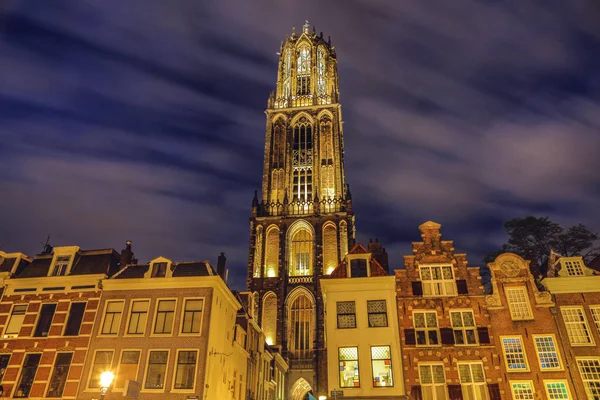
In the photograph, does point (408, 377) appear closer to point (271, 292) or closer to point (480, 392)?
point (480, 392)

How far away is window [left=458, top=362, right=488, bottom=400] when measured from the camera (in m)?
22.5

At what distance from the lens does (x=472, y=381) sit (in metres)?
22.8

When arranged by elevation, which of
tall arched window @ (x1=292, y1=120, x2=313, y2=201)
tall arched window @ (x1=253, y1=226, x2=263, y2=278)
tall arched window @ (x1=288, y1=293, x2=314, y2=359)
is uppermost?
tall arched window @ (x1=292, y1=120, x2=313, y2=201)

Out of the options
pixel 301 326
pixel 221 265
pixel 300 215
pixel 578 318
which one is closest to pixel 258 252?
pixel 300 215

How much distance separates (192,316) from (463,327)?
47.4 feet

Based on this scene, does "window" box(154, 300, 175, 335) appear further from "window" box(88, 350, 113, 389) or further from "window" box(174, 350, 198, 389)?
"window" box(88, 350, 113, 389)

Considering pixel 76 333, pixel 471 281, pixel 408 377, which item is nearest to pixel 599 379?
pixel 471 281

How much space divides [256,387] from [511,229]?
27.5m

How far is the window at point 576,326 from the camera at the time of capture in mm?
23281

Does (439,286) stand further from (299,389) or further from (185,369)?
(299,389)

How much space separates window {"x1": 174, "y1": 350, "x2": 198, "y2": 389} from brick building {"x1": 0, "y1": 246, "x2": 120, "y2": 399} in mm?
5346

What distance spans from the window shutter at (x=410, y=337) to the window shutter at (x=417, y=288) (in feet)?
6.83

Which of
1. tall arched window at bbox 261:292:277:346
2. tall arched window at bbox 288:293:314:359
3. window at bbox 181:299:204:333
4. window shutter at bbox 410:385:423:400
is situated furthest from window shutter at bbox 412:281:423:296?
tall arched window at bbox 261:292:277:346

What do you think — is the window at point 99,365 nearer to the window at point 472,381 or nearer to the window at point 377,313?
the window at point 377,313
